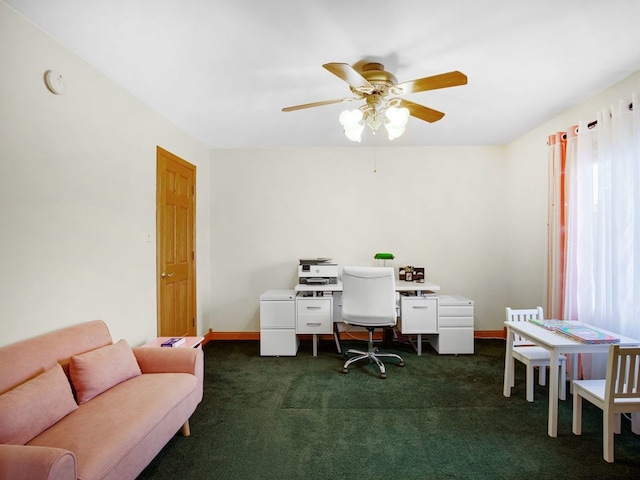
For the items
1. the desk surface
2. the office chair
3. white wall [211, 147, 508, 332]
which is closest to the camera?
the office chair

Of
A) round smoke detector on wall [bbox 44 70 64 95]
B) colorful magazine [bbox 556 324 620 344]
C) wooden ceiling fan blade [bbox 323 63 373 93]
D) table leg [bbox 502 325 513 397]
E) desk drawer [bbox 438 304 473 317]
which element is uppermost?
wooden ceiling fan blade [bbox 323 63 373 93]

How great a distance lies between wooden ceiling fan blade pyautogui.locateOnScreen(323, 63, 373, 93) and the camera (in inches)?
66.5

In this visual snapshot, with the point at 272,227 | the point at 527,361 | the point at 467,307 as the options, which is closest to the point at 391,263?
the point at 467,307

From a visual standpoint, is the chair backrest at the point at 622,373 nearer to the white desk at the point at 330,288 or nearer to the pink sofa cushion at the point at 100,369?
the white desk at the point at 330,288

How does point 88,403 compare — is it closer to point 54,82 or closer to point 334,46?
point 54,82

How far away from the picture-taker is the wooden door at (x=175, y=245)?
9.71 ft

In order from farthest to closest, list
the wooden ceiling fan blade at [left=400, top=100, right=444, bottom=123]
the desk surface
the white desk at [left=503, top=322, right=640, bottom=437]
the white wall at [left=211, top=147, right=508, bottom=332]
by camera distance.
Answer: the white wall at [left=211, top=147, right=508, bottom=332]
the desk surface
the wooden ceiling fan blade at [left=400, top=100, right=444, bottom=123]
the white desk at [left=503, top=322, right=640, bottom=437]

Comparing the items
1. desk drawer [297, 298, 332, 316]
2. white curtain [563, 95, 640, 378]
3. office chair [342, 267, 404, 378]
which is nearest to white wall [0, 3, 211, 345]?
desk drawer [297, 298, 332, 316]

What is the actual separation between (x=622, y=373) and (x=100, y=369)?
2899mm

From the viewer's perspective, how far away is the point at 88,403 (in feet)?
5.38

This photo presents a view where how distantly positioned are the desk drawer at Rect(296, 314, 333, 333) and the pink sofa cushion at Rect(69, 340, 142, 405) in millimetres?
1727

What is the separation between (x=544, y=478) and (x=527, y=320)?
Answer: 1.20 meters

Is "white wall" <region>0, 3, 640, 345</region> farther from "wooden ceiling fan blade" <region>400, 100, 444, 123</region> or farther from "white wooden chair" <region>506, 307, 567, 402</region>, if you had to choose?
"wooden ceiling fan blade" <region>400, 100, 444, 123</region>

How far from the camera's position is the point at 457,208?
13.3ft
